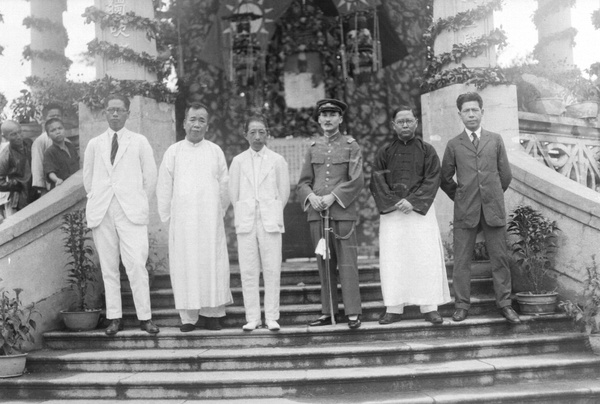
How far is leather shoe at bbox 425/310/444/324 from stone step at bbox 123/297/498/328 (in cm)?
24

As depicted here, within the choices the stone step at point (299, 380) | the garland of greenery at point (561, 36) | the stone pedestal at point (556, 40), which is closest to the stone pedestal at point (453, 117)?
the stone step at point (299, 380)

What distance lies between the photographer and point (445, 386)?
4.62 m

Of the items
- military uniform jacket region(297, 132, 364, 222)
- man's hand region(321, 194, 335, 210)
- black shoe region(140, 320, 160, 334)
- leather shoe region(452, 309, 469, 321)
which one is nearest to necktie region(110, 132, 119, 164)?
black shoe region(140, 320, 160, 334)

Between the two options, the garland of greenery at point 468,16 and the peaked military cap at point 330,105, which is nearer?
the peaked military cap at point 330,105

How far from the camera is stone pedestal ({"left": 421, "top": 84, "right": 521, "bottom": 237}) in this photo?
6.85m

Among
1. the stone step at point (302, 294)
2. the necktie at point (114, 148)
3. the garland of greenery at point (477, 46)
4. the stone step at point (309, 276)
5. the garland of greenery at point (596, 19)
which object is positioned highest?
the garland of greenery at point (596, 19)

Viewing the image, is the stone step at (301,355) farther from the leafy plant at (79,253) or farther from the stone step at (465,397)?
the leafy plant at (79,253)

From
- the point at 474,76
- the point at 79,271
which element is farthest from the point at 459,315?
the point at 79,271

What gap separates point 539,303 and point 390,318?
4.41 ft

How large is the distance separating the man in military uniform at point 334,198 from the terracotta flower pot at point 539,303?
1.53 metres

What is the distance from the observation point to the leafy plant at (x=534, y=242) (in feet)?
18.4

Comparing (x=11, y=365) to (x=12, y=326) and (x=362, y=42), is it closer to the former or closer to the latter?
(x=12, y=326)

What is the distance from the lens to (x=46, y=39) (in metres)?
11.1

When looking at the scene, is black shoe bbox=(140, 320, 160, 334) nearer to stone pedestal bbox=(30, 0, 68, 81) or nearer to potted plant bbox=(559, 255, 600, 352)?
potted plant bbox=(559, 255, 600, 352)
